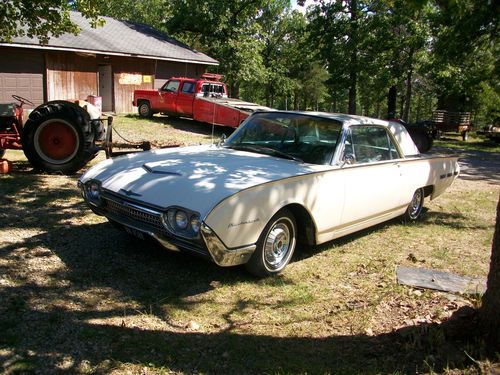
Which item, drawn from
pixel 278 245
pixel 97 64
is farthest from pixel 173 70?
pixel 278 245

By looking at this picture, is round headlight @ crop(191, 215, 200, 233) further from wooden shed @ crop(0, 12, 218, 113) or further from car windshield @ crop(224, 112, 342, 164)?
wooden shed @ crop(0, 12, 218, 113)

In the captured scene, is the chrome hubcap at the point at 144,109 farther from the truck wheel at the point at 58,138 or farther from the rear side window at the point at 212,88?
the truck wheel at the point at 58,138

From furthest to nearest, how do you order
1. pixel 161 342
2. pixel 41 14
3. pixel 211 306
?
pixel 41 14
pixel 211 306
pixel 161 342

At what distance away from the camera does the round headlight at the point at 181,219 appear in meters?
3.77

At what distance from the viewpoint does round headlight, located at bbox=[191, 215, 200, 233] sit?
12.0 ft

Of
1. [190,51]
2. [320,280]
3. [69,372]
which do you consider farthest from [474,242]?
[190,51]

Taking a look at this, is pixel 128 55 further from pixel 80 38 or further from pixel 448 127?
pixel 448 127

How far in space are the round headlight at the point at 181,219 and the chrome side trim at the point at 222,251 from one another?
0.23 metres

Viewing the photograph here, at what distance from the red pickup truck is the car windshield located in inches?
394

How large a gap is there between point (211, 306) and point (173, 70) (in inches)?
893

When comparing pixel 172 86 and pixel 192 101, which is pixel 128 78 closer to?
pixel 172 86

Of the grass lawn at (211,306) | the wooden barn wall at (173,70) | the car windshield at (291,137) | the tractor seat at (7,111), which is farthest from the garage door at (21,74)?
the car windshield at (291,137)

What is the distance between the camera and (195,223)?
146 inches

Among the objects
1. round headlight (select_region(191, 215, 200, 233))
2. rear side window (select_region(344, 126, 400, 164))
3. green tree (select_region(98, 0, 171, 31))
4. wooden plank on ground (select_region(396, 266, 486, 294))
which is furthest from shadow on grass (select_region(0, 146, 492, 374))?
green tree (select_region(98, 0, 171, 31))
